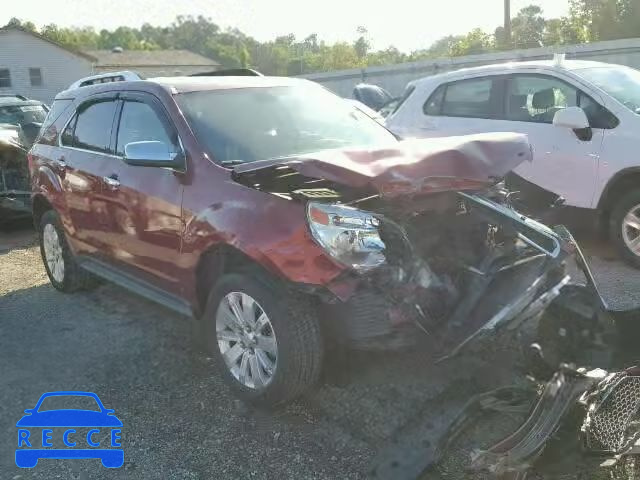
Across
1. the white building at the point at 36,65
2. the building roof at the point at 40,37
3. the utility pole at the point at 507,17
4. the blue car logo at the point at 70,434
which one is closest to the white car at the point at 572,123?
the blue car logo at the point at 70,434

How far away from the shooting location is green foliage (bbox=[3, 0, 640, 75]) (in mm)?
37094

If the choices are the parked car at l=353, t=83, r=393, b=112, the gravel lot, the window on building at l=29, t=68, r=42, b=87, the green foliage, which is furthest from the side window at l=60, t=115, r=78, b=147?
the window on building at l=29, t=68, r=42, b=87

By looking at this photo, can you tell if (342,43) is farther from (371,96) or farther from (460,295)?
(460,295)

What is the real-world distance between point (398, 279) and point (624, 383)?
1085 mm

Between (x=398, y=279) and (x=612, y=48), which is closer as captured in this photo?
(x=398, y=279)

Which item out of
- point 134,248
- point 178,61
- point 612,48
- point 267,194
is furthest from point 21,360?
point 178,61

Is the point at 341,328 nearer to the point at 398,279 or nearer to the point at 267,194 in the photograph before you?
the point at 398,279

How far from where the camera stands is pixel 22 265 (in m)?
7.12

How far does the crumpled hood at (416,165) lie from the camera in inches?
119

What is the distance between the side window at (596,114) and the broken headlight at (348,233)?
3640 mm

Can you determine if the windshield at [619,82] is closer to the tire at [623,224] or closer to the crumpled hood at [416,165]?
the tire at [623,224]

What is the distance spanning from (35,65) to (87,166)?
4009cm

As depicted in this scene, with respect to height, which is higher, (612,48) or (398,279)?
(612,48)

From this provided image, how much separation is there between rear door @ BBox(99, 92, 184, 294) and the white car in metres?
2.87
